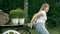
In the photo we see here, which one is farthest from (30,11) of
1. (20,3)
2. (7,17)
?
(7,17)

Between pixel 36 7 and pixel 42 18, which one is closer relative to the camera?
pixel 42 18

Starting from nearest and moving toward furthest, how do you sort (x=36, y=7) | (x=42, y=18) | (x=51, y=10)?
(x=42, y=18), (x=36, y=7), (x=51, y=10)

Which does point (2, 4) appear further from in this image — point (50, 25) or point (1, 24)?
point (1, 24)

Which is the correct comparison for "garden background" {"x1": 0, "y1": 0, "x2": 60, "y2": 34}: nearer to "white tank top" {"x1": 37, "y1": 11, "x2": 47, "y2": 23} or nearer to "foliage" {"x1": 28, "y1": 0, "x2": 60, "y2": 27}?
"foliage" {"x1": 28, "y1": 0, "x2": 60, "y2": 27}

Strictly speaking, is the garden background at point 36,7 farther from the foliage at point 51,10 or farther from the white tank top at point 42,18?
the white tank top at point 42,18

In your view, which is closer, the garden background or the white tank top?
the white tank top

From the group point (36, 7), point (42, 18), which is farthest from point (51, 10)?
point (42, 18)

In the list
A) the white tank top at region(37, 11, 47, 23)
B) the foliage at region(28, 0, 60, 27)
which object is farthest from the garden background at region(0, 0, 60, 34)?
the white tank top at region(37, 11, 47, 23)

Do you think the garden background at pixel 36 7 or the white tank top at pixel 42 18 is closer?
the white tank top at pixel 42 18

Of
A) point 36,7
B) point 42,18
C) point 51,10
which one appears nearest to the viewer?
point 42,18

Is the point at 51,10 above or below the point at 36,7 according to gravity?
below

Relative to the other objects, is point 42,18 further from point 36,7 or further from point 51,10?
point 51,10

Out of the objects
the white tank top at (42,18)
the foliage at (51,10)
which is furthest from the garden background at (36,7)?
the white tank top at (42,18)

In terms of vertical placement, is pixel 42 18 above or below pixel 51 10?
above
